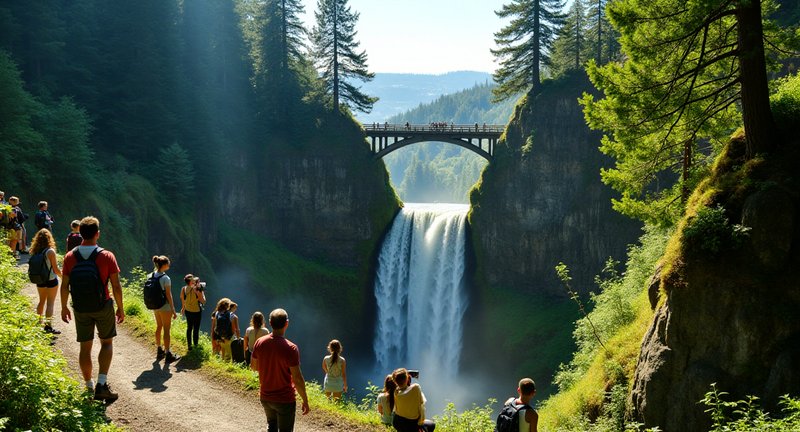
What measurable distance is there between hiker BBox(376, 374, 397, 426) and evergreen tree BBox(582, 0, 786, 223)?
26.7ft

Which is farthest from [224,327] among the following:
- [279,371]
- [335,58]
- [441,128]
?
[335,58]

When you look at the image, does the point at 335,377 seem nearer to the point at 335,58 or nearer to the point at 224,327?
the point at 224,327

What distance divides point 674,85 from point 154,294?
12086 millimetres

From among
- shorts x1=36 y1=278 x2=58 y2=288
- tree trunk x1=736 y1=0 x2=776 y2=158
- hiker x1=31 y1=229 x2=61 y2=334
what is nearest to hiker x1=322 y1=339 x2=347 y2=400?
hiker x1=31 y1=229 x2=61 y2=334

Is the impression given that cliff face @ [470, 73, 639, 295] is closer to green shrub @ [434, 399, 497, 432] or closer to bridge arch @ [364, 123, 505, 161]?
bridge arch @ [364, 123, 505, 161]

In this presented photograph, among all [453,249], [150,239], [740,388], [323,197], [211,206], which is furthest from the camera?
[323,197]

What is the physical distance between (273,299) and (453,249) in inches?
612

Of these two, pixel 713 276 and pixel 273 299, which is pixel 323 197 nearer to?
pixel 273 299

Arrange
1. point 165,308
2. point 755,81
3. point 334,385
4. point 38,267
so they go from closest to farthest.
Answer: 1. point 38,267
2. point 755,81
3. point 165,308
4. point 334,385

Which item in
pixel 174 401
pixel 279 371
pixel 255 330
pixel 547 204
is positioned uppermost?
pixel 547 204

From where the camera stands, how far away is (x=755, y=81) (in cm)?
1036

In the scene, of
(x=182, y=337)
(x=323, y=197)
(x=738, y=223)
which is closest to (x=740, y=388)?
(x=738, y=223)

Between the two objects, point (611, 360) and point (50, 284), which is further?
point (611, 360)

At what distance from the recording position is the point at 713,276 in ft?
31.3
